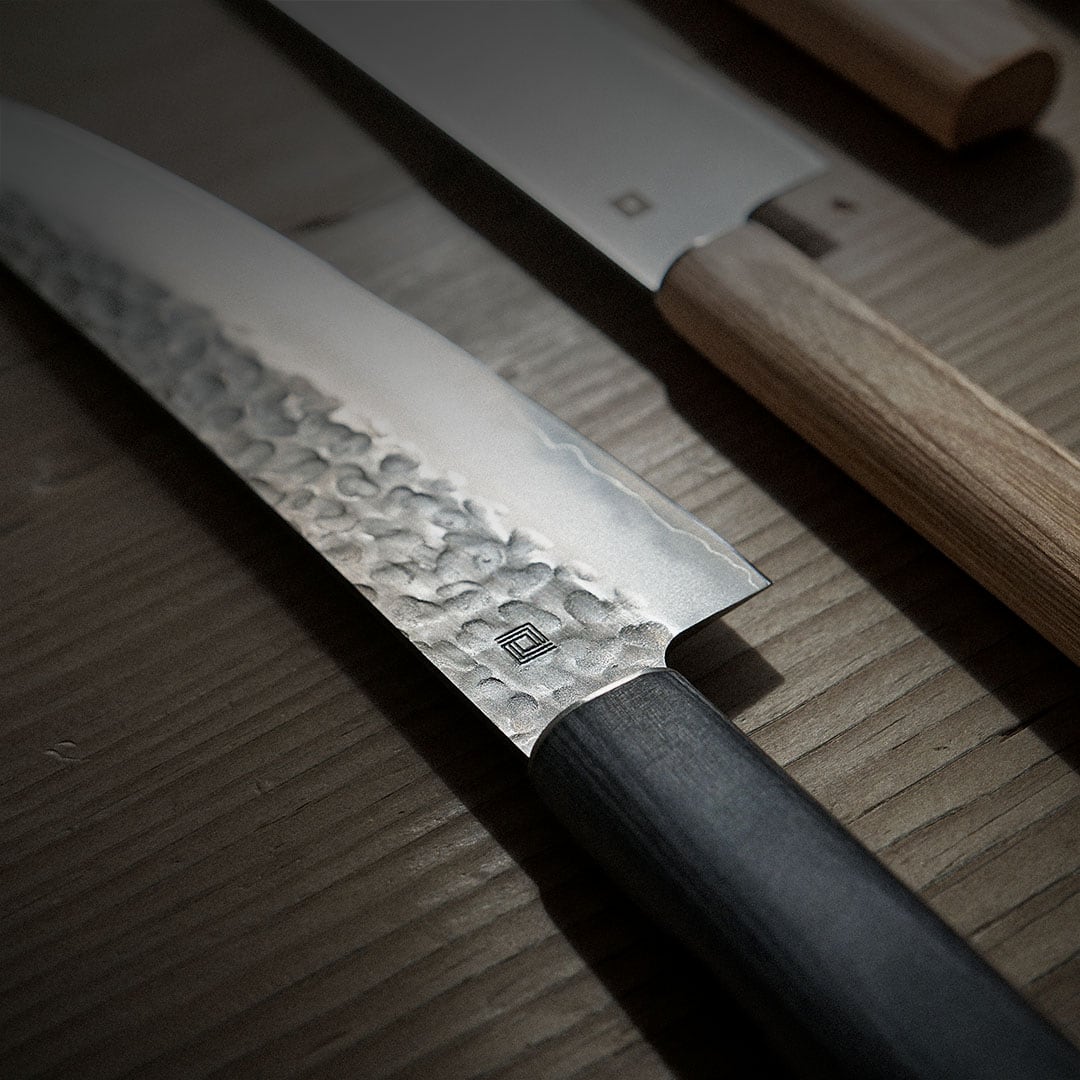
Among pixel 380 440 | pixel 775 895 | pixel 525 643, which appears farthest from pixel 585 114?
pixel 775 895

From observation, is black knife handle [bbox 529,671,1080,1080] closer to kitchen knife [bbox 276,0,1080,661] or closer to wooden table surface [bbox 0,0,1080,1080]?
wooden table surface [bbox 0,0,1080,1080]

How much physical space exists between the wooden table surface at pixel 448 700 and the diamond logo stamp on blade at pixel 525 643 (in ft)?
0.20

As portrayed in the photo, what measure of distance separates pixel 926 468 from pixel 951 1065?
306 millimetres

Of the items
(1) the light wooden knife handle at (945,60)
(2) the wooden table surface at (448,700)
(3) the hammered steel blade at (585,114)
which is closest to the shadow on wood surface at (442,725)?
(2) the wooden table surface at (448,700)

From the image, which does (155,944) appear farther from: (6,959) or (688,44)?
(688,44)

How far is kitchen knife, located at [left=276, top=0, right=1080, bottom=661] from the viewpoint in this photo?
1.93 feet

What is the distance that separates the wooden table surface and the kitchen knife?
0.15ft

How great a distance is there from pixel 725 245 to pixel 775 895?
41 cm

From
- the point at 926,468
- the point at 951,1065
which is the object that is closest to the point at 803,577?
the point at 926,468

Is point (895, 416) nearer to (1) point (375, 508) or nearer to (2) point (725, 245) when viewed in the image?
(2) point (725, 245)

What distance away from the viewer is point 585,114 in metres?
0.80

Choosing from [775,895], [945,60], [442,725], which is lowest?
[442,725]

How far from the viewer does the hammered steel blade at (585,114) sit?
0.74 m

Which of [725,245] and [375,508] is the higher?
[725,245]
